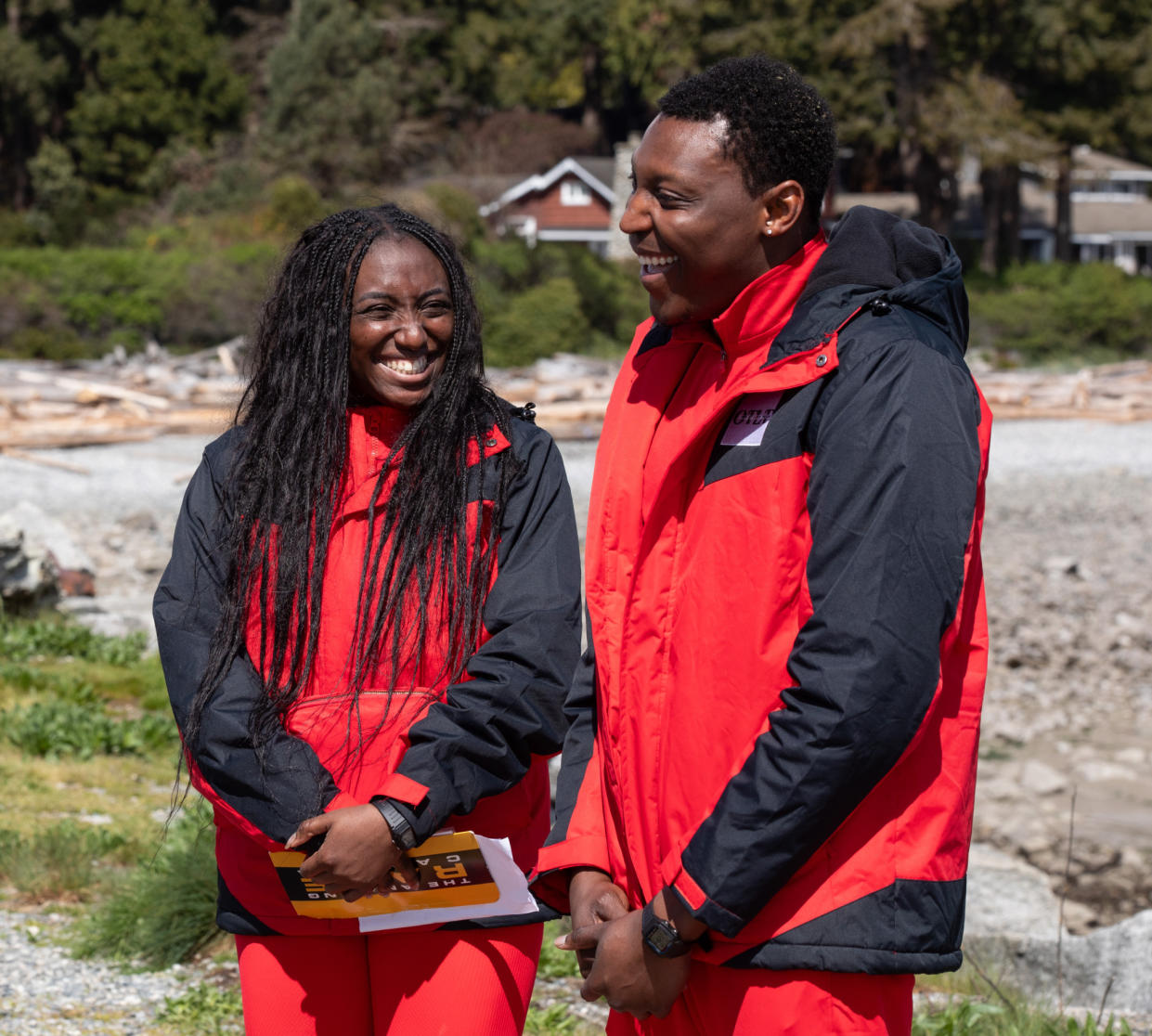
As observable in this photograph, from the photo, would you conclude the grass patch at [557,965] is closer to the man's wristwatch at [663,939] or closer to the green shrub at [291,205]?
the man's wristwatch at [663,939]

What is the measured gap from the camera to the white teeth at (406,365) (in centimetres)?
295

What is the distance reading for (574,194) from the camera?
49938 millimetres

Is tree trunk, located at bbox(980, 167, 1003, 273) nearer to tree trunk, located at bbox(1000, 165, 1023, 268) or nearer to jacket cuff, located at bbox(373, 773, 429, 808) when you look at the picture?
tree trunk, located at bbox(1000, 165, 1023, 268)

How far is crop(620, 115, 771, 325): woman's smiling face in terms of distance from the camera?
7.39 ft

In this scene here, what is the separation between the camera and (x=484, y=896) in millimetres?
2617

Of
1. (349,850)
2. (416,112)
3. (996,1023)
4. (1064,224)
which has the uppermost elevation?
(416,112)

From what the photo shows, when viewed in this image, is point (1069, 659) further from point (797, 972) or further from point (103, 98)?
point (103, 98)

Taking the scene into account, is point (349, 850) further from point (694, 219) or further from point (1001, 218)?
point (1001, 218)

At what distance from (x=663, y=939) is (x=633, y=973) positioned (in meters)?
0.10

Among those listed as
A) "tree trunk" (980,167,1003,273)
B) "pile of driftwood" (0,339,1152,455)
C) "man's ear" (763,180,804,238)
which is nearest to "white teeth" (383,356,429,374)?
"man's ear" (763,180,804,238)

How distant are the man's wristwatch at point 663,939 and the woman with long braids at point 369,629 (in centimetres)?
56

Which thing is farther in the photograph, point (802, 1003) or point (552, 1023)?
point (552, 1023)

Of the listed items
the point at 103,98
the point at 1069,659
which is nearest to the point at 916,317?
the point at 1069,659

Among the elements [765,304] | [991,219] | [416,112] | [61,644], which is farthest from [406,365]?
[416,112]
